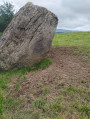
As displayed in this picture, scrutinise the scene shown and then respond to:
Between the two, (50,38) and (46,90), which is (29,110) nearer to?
(46,90)

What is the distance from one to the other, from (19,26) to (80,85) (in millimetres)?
3396

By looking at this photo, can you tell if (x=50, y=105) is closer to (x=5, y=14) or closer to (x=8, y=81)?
(x=8, y=81)

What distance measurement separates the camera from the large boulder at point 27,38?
521cm

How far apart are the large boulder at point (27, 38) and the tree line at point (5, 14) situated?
11000 millimetres

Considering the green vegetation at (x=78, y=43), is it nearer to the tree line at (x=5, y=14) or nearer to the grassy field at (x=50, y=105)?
the grassy field at (x=50, y=105)

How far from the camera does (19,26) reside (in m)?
5.35

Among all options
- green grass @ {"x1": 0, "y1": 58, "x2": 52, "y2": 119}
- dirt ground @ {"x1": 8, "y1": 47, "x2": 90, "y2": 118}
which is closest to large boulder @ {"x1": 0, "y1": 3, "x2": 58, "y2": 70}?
green grass @ {"x1": 0, "y1": 58, "x2": 52, "y2": 119}

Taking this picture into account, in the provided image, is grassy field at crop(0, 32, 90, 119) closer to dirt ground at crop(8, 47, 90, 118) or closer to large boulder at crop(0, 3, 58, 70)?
dirt ground at crop(8, 47, 90, 118)

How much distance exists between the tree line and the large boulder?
36.1 ft

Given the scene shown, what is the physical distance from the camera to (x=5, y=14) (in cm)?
1596

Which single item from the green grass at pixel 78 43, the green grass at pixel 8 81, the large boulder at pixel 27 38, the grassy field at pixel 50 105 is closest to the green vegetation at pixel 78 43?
the green grass at pixel 78 43

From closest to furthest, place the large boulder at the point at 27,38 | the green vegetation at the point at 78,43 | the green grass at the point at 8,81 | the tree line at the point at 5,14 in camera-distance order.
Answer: the green grass at the point at 8,81 → the large boulder at the point at 27,38 → the green vegetation at the point at 78,43 → the tree line at the point at 5,14

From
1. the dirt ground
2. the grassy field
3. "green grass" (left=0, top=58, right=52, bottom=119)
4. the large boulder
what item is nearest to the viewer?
the grassy field

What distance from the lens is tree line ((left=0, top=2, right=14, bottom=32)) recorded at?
51.1ft
